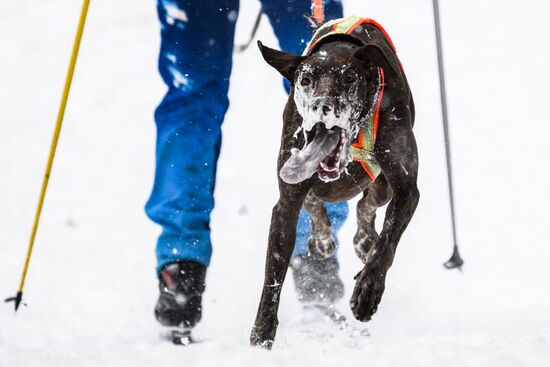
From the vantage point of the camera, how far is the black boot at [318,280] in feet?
12.6

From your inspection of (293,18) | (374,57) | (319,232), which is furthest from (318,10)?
(319,232)

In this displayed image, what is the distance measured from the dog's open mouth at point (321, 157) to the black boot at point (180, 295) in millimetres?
1144

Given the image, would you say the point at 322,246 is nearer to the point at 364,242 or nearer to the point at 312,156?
the point at 364,242

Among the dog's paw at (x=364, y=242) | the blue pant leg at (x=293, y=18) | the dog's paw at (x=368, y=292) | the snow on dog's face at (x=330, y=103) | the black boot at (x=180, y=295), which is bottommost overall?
the black boot at (x=180, y=295)

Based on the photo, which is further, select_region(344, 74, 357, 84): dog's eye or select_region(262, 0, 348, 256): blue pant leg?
select_region(262, 0, 348, 256): blue pant leg

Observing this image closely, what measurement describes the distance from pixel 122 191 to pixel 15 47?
148 inches

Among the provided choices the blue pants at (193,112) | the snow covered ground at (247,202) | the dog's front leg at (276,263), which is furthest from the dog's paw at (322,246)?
the dog's front leg at (276,263)

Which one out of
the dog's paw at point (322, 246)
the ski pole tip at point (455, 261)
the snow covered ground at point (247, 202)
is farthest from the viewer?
the ski pole tip at point (455, 261)

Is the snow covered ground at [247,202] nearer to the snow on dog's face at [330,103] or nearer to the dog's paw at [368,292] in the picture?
the dog's paw at [368,292]

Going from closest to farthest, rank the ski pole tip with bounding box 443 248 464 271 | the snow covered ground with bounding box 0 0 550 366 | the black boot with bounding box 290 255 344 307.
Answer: the snow covered ground with bounding box 0 0 550 366
the black boot with bounding box 290 255 344 307
the ski pole tip with bounding box 443 248 464 271

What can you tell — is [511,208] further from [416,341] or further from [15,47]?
[15,47]

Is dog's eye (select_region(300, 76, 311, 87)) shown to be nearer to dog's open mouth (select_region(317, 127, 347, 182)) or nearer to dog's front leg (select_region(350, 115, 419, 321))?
dog's open mouth (select_region(317, 127, 347, 182))

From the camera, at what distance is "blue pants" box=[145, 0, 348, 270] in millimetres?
3557

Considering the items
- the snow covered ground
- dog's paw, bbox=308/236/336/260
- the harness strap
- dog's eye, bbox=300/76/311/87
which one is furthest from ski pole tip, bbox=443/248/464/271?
dog's eye, bbox=300/76/311/87
